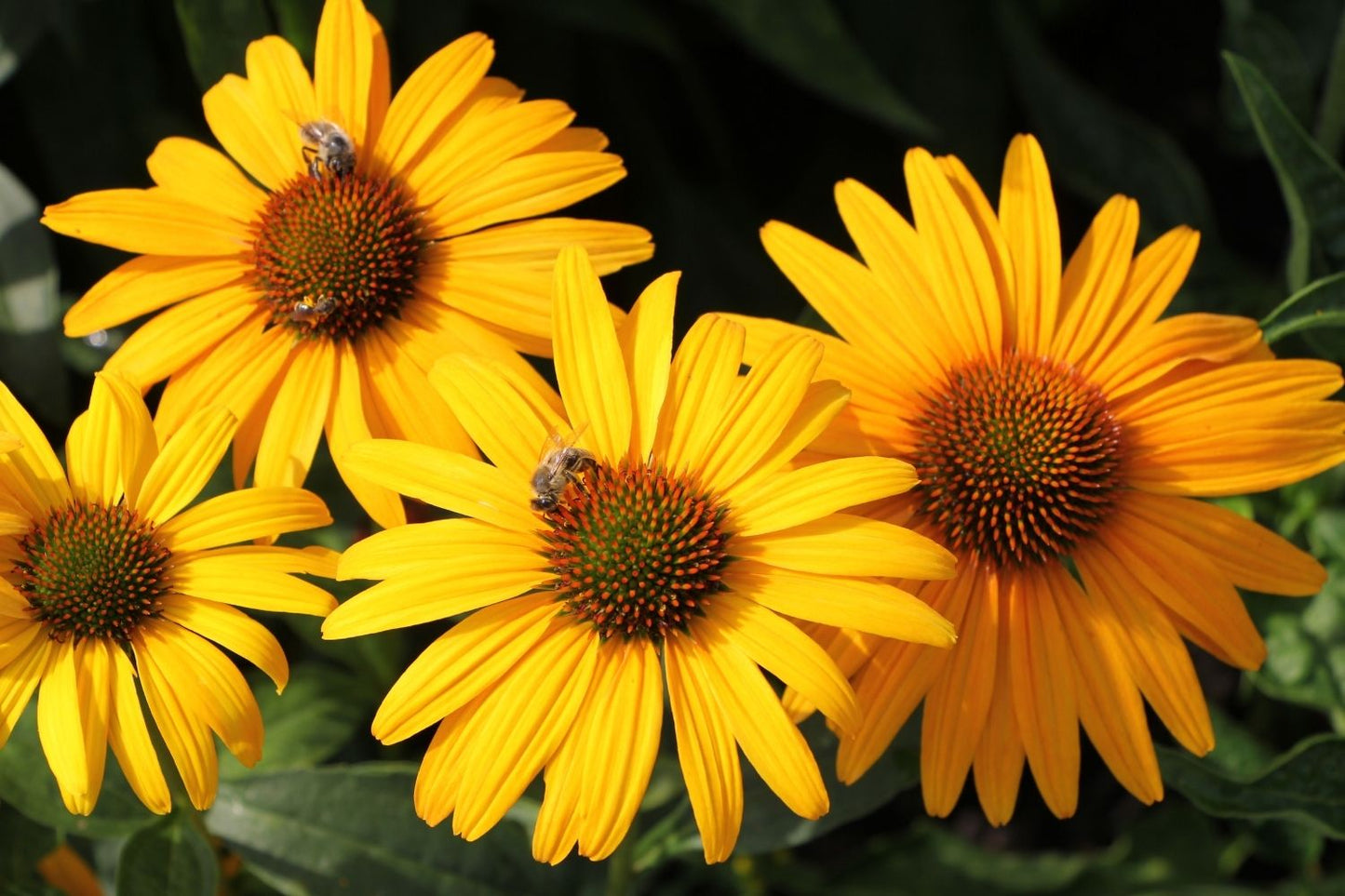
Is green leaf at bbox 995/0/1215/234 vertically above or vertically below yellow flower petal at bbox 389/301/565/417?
above

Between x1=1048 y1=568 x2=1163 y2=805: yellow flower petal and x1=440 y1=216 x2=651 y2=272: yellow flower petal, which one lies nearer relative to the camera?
x1=1048 y1=568 x2=1163 y2=805: yellow flower petal

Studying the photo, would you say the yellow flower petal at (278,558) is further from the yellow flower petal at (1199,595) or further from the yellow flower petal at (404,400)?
the yellow flower petal at (1199,595)

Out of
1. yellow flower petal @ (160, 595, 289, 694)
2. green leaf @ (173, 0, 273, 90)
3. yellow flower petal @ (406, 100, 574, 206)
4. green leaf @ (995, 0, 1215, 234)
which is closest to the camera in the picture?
yellow flower petal @ (160, 595, 289, 694)

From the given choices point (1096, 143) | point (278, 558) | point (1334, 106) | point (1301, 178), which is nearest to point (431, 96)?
point (278, 558)

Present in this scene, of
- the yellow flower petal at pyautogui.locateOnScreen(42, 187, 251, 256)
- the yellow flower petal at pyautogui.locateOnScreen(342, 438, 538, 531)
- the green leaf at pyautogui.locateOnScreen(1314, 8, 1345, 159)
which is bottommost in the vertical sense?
the yellow flower petal at pyautogui.locateOnScreen(342, 438, 538, 531)

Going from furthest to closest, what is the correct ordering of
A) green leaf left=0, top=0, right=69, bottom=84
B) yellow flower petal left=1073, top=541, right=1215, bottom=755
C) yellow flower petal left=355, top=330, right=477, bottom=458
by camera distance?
green leaf left=0, top=0, right=69, bottom=84, yellow flower petal left=355, top=330, right=477, bottom=458, yellow flower petal left=1073, top=541, right=1215, bottom=755

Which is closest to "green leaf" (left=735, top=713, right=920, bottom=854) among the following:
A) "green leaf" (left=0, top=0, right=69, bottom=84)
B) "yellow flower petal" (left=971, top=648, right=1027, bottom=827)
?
"yellow flower petal" (left=971, top=648, right=1027, bottom=827)

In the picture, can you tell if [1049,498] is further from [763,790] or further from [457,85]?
[457,85]

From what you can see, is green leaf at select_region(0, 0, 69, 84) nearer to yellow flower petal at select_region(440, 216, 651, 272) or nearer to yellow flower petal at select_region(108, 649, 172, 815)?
yellow flower petal at select_region(440, 216, 651, 272)
